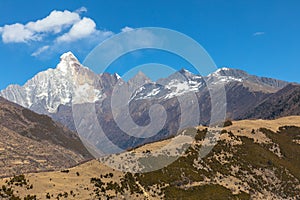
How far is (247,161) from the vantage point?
531 ft

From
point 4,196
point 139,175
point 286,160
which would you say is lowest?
point 4,196

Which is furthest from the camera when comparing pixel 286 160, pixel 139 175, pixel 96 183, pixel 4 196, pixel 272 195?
pixel 286 160

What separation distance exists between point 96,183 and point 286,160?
309 ft

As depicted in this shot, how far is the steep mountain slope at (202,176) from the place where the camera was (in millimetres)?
116812

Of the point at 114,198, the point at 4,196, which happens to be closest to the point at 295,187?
the point at 114,198

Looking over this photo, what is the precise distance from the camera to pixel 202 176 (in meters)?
140

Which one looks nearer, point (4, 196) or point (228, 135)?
point (4, 196)

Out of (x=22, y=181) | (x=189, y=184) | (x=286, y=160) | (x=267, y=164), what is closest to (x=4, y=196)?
(x=22, y=181)

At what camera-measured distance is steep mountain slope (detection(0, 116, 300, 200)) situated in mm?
116812

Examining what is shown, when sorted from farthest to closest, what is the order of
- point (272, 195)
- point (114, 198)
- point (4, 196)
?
point (272, 195) → point (114, 198) → point (4, 196)

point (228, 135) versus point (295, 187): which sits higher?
point (228, 135)

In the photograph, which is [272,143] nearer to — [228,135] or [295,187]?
[228,135]

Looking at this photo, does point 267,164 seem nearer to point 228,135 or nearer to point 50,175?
point 228,135

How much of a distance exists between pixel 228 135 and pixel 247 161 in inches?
870
